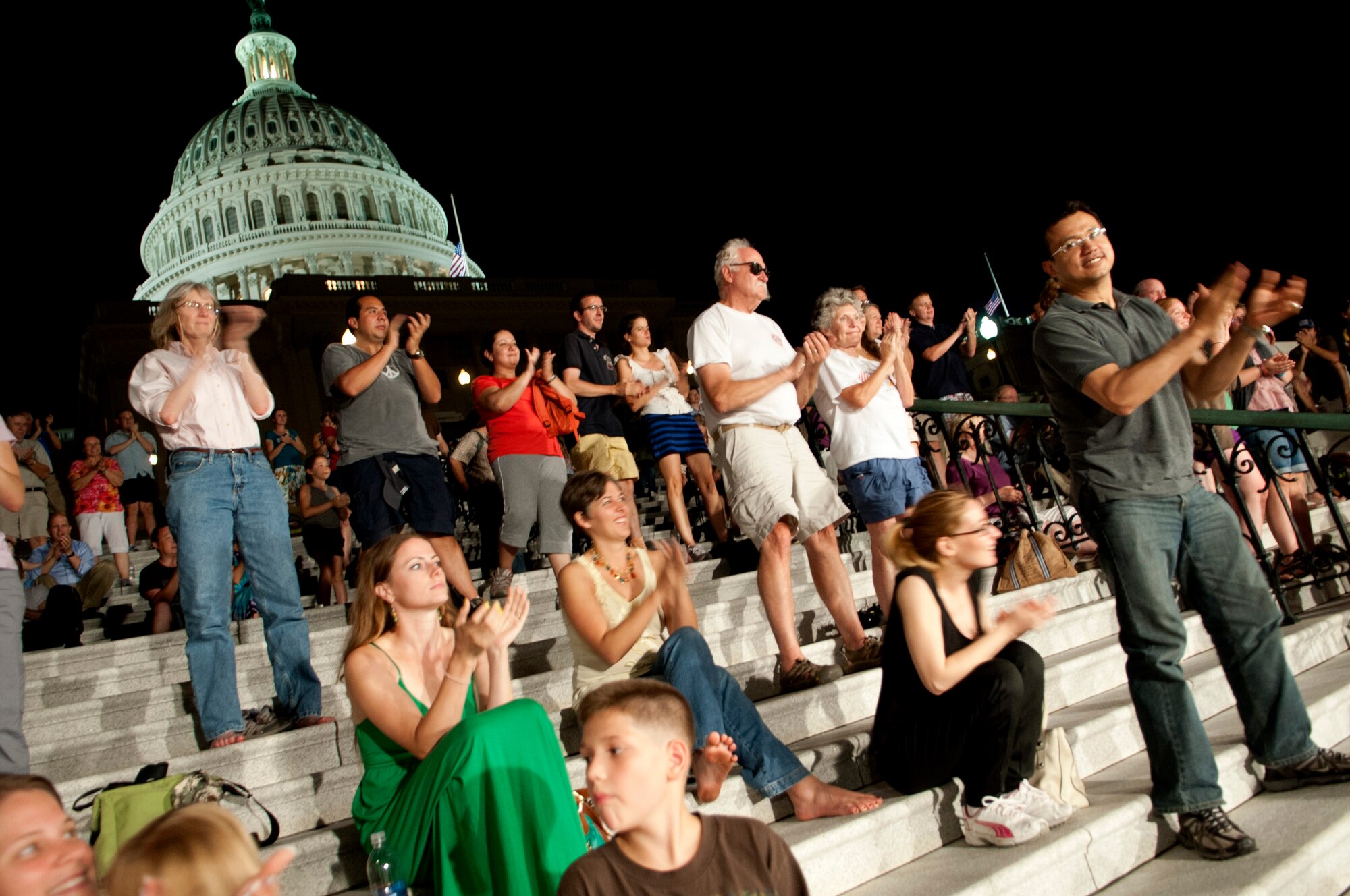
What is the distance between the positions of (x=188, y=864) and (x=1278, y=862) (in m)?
2.70

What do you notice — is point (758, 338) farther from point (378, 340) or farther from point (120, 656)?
point (120, 656)

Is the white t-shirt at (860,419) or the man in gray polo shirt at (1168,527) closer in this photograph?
the man in gray polo shirt at (1168,527)

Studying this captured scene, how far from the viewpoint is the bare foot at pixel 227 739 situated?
3599 mm

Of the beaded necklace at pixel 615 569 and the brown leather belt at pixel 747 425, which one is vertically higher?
the brown leather belt at pixel 747 425

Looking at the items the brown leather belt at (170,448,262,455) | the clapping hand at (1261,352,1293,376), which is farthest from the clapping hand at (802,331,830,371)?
the clapping hand at (1261,352,1293,376)

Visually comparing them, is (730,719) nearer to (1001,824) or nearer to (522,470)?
(1001,824)

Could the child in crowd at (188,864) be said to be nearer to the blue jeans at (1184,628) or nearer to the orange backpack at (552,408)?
the blue jeans at (1184,628)

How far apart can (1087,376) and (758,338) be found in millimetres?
1916

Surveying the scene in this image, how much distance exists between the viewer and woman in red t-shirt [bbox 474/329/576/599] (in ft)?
18.3

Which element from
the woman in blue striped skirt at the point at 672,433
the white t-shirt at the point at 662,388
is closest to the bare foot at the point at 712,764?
the woman in blue striped skirt at the point at 672,433

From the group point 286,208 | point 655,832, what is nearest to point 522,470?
point 655,832

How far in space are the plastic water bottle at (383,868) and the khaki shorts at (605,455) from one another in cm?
409

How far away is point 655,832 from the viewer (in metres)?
2.04

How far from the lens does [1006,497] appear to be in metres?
6.92
